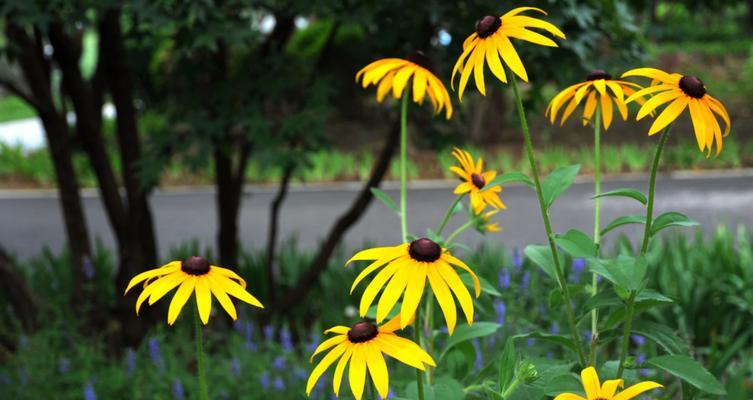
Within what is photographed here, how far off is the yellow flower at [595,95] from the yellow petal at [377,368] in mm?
617

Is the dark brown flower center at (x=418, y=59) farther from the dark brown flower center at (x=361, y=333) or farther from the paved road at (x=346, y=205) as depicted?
the paved road at (x=346, y=205)

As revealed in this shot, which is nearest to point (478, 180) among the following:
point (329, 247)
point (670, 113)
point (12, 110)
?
point (670, 113)

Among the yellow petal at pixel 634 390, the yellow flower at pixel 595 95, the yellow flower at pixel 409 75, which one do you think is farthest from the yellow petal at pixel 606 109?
the yellow petal at pixel 634 390

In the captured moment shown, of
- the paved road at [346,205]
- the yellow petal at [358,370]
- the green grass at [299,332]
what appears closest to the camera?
the yellow petal at [358,370]

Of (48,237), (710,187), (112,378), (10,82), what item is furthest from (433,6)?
(710,187)

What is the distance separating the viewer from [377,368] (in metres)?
1.25

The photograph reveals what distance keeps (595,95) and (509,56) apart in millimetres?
509

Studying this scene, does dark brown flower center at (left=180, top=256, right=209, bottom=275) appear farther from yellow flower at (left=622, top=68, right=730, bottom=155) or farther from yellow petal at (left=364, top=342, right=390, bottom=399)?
yellow flower at (left=622, top=68, right=730, bottom=155)

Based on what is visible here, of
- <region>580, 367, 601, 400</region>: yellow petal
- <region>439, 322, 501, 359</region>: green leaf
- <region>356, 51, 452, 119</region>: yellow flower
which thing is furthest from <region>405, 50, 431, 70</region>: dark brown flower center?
<region>580, 367, 601, 400</region>: yellow petal

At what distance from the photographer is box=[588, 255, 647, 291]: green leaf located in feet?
4.41

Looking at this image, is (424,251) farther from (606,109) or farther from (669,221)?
(606,109)

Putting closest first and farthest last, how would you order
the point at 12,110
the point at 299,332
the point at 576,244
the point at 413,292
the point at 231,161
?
the point at 413,292 < the point at 576,244 < the point at 299,332 < the point at 231,161 < the point at 12,110

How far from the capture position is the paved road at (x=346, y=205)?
815 cm

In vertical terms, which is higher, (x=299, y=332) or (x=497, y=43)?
(x=497, y=43)
